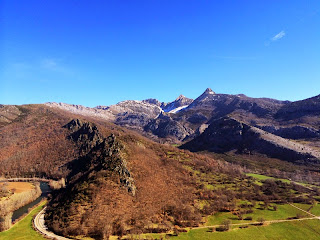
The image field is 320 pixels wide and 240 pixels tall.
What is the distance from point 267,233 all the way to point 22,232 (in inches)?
4238

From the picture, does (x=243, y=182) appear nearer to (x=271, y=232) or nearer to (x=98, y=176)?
(x=271, y=232)

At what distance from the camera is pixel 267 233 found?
320ft

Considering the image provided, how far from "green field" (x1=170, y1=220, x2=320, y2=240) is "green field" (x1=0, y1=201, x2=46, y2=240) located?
192ft

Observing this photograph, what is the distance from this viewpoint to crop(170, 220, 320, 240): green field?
93000 millimetres

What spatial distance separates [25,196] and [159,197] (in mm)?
93360

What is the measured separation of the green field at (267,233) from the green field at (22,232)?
192 feet

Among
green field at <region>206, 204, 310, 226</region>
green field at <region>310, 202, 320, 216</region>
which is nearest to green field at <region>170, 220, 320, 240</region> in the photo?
green field at <region>206, 204, 310, 226</region>

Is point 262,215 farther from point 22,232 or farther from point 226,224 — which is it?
point 22,232

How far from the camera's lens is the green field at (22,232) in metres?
92.2

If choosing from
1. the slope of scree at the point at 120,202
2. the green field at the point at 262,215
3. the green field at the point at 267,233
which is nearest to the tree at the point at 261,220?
the green field at the point at 262,215

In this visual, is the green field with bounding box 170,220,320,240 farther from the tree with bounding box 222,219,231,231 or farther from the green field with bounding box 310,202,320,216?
the green field with bounding box 310,202,320,216

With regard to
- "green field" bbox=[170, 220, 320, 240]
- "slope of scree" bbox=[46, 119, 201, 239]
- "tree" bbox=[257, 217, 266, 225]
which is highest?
"slope of scree" bbox=[46, 119, 201, 239]

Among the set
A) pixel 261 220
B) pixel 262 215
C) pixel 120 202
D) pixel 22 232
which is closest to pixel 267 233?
pixel 261 220

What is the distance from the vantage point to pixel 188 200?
128 meters
